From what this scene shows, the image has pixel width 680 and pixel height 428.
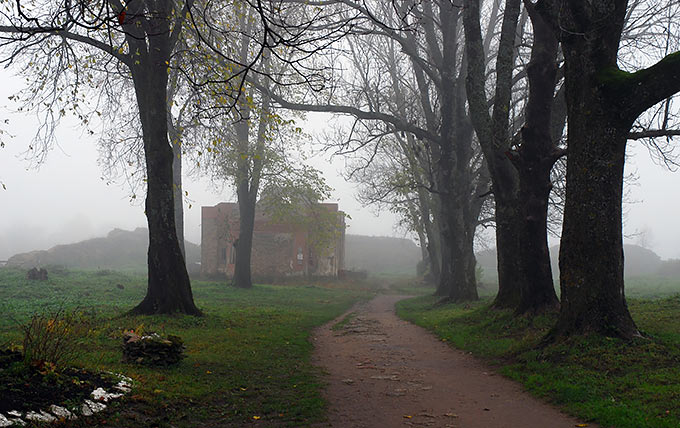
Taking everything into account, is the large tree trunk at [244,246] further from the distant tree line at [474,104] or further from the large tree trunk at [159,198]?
the large tree trunk at [159,198]

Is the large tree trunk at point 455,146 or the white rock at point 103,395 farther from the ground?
the large tree trunk at point 455,146

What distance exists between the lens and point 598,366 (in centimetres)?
741

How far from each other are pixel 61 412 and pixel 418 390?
4.76 m

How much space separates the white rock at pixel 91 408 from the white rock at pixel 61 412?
0.13 m

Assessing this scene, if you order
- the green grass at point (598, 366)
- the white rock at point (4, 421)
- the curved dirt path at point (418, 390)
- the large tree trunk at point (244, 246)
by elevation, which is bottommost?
the curved dirt path at point (418, 390)

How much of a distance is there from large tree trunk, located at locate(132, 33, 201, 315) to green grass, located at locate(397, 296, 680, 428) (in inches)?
280

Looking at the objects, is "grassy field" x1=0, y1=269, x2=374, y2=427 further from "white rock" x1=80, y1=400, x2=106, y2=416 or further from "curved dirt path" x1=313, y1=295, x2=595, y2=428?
"curved dirt path" x1=313, y1=295, x2=595, y2=428

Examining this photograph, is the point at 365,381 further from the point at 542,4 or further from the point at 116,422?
the point at 542,4

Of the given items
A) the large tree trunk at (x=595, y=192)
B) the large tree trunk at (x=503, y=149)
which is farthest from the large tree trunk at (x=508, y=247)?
the large tree trunk at (x=595, y=192)

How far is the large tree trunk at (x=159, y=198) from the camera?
1342 cm

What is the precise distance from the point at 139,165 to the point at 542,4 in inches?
581

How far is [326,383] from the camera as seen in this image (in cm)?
795

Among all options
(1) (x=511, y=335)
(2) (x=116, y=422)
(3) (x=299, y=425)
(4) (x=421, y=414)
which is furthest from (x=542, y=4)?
(2) (x=116, y=422)

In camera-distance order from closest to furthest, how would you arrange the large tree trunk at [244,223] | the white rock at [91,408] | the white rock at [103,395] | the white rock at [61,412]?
the white rock at [61,412], the white rock at [91,408], the white rock at [103,395], the large tree trunk at [244,223]
